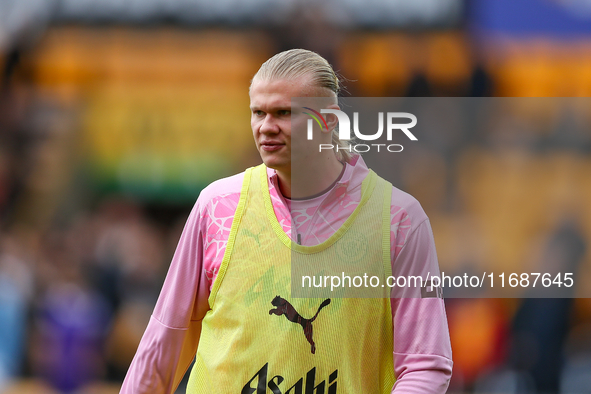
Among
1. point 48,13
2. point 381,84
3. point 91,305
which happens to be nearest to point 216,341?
point 91,305

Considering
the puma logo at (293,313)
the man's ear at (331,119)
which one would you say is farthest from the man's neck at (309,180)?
the puma logo at (293,313)

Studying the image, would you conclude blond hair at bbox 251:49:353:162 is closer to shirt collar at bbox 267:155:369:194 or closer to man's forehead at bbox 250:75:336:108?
man's forehead at bbox 250:75:336:108

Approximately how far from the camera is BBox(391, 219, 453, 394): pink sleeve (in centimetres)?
230

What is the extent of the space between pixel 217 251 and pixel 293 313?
325 millimetres

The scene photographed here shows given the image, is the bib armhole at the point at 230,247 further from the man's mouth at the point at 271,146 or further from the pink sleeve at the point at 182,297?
the man's mouth at the point at 271,146

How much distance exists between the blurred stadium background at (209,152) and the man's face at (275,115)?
2.77 m

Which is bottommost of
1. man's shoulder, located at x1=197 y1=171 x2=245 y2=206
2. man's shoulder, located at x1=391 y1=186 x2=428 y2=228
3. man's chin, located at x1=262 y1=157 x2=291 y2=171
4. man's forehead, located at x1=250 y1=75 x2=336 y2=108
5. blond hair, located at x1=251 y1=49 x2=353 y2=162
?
man's shoulder, located at x1=391 y1=186 x2=428 y2=228

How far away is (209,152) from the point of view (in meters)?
7.92

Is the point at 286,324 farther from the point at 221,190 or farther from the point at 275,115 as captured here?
the point at 275,115

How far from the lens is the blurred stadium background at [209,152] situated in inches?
235

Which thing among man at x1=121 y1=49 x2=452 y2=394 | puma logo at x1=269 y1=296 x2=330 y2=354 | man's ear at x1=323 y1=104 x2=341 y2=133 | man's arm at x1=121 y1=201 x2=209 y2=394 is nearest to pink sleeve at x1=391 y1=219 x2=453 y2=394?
man at x1=121 y1=49 x2=452 y2=394

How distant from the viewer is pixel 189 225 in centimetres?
254

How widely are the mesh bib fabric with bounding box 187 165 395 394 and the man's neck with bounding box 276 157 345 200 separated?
0.10 m

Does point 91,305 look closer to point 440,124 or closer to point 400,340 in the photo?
point 440,124
